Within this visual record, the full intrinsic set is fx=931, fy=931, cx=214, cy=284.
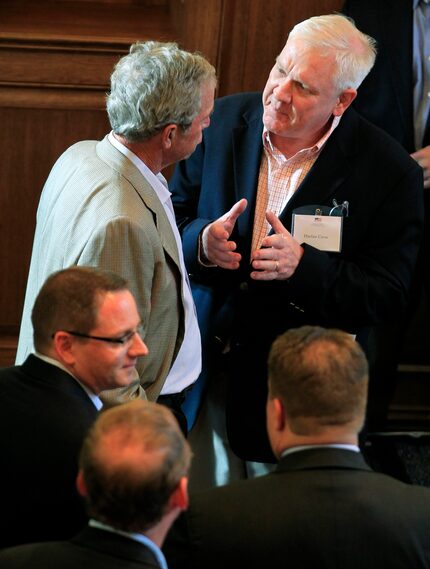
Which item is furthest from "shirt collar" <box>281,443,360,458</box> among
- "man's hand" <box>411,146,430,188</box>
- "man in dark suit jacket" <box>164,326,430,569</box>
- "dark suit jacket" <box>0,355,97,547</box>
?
"man's hand" <box>411,146,430,188</box>

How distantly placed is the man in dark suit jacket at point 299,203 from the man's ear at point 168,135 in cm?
30

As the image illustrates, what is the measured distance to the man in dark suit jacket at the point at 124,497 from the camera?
1452mm

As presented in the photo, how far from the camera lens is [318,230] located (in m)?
2.88

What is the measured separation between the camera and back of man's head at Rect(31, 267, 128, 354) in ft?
6.50

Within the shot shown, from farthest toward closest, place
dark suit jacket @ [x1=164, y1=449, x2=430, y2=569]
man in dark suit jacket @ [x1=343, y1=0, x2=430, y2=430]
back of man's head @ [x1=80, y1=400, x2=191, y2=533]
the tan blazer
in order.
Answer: man in dark suit jacket @ [x1=343, y1=0, x2=430, y2=430] → the tan blazer → dark suit jacket @ [x1=164, y1=449, x2=430, y2=569] → back of man's head @ [x1=80, y1=400, x2=191, y2=533]

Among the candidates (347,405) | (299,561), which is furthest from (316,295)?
(299,561)

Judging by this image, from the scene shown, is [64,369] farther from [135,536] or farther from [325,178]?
[325,178]

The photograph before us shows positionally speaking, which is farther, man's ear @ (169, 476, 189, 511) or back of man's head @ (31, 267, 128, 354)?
back of man's head @ (31, 267, 128, 354)

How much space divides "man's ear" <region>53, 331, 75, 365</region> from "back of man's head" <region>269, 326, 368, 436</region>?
434 mm

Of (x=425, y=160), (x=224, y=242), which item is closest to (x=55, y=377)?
(x=224, y=242)

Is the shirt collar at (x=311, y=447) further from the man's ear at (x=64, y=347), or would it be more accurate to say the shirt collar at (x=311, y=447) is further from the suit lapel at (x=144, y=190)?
the suit lapel at (x=144, y=190)

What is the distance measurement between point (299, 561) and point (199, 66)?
136 cm

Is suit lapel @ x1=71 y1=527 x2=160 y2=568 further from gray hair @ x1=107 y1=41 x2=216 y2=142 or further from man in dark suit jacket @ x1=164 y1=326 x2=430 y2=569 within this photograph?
gray hair @ x1=107 y1=41 x2=216 y2=142

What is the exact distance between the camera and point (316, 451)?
5.65ft
